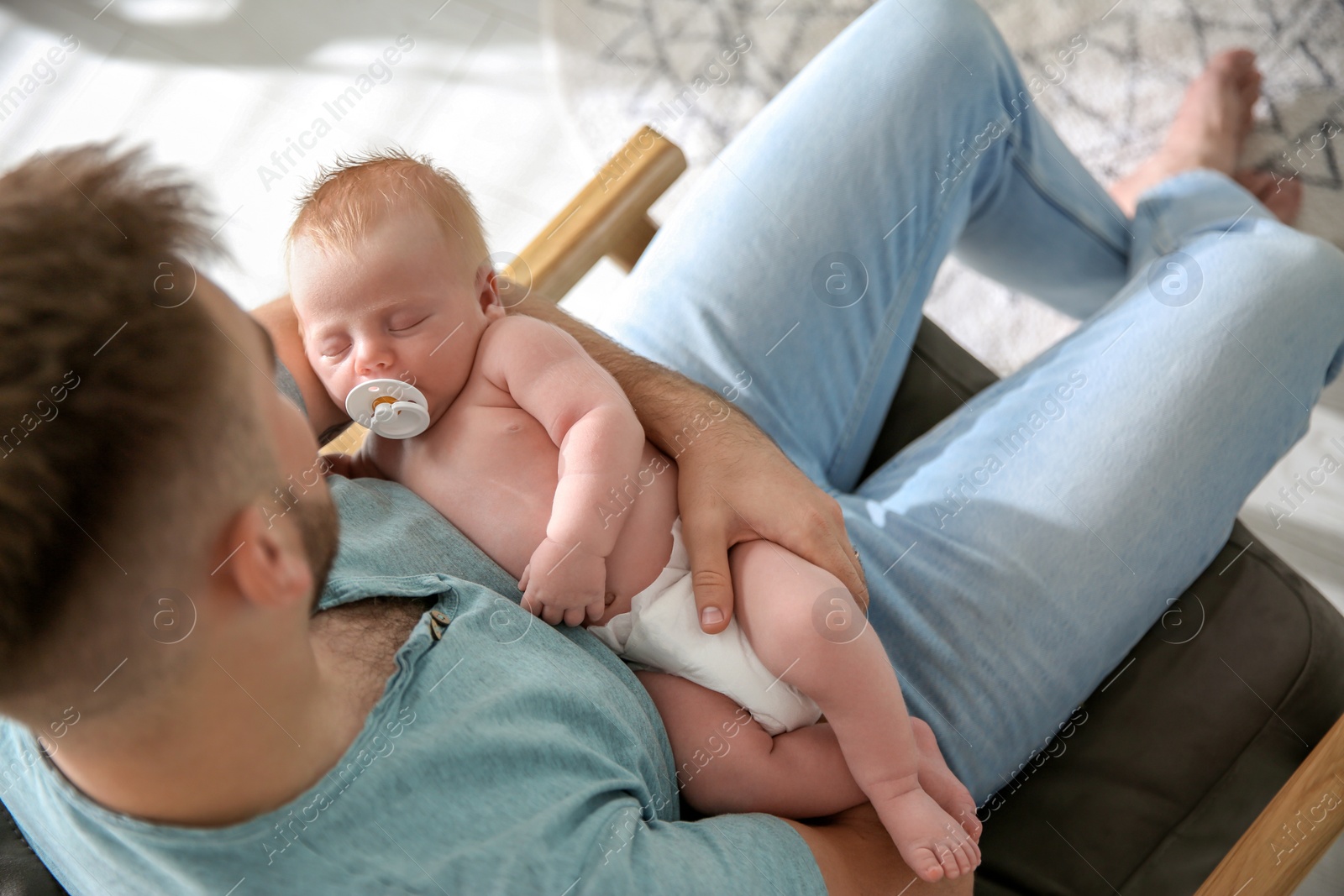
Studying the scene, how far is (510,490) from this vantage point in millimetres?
816

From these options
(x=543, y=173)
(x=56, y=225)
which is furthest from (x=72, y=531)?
(x=543, y=173)

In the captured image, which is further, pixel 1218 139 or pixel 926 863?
pixel 1218 139

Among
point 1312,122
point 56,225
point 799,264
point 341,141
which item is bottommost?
point 341,141

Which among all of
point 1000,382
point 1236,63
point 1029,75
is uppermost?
point 1236,63

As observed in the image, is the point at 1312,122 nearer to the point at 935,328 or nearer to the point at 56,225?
the point at 935,328

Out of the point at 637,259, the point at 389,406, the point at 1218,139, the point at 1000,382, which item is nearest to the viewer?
the point at 389,406

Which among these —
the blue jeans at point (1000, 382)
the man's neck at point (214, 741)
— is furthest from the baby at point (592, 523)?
the man's neck at point (214, 741)

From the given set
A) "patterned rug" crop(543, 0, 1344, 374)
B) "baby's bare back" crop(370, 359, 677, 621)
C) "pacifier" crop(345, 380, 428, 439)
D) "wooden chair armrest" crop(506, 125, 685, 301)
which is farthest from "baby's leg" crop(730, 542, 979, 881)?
"patterned rug" crop(543, 0, 1344, 374)

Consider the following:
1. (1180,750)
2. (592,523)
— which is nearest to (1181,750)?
(1180,750)

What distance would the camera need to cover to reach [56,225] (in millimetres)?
442

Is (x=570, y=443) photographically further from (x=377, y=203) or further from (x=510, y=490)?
(x=377, y=203)

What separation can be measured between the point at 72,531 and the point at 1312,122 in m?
1.81

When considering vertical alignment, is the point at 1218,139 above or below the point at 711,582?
above

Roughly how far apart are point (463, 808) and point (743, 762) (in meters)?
0.26
